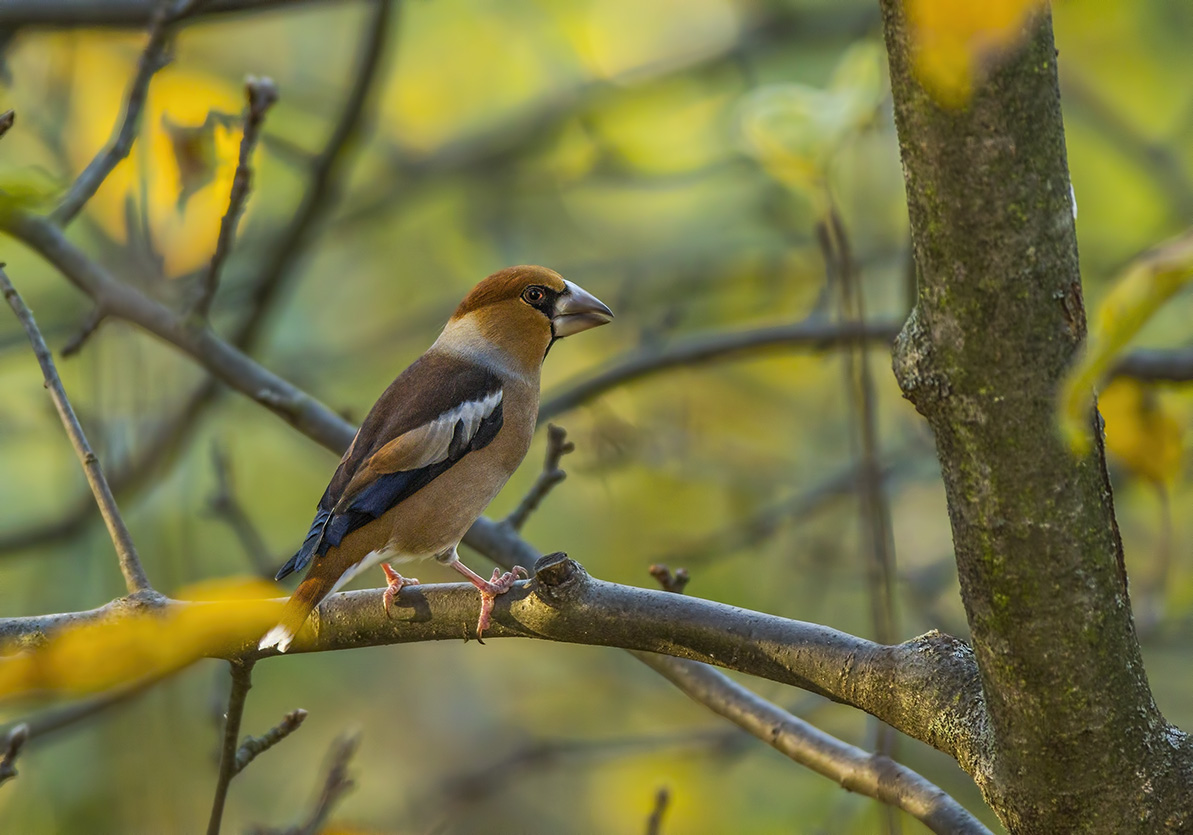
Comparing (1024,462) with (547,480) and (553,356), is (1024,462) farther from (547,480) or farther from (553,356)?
(553,356)

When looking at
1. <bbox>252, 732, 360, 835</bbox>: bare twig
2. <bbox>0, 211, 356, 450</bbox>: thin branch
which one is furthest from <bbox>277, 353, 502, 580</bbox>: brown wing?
<bbox>252, 732, 360, 835</bbox>: bare twig

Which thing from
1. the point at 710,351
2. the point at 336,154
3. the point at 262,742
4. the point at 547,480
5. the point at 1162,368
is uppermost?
the point at 336,154

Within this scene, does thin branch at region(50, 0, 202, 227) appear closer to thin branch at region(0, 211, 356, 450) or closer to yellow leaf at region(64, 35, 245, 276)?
thin branch at region(0, 211, 356, 450)

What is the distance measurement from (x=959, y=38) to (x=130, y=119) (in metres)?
2.85

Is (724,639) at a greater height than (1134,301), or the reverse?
(1134,301)

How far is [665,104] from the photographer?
7836mm

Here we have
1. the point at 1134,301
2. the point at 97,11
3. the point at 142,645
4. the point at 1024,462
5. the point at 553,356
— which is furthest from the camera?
the point at 553,356

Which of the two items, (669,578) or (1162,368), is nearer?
(669,578)

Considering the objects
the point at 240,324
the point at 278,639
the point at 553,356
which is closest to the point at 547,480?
the point at 278,639

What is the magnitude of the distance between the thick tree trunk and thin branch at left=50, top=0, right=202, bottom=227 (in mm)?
2730

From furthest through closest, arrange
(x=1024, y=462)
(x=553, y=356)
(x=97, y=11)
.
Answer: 1. (x=553, y=356)
2. (x=97, y=11)
3. (x=1024, y=462)

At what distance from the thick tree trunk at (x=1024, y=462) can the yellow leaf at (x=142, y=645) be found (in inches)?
59.9

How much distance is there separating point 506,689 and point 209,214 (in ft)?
20.8

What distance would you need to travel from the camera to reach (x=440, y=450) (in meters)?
4.25
